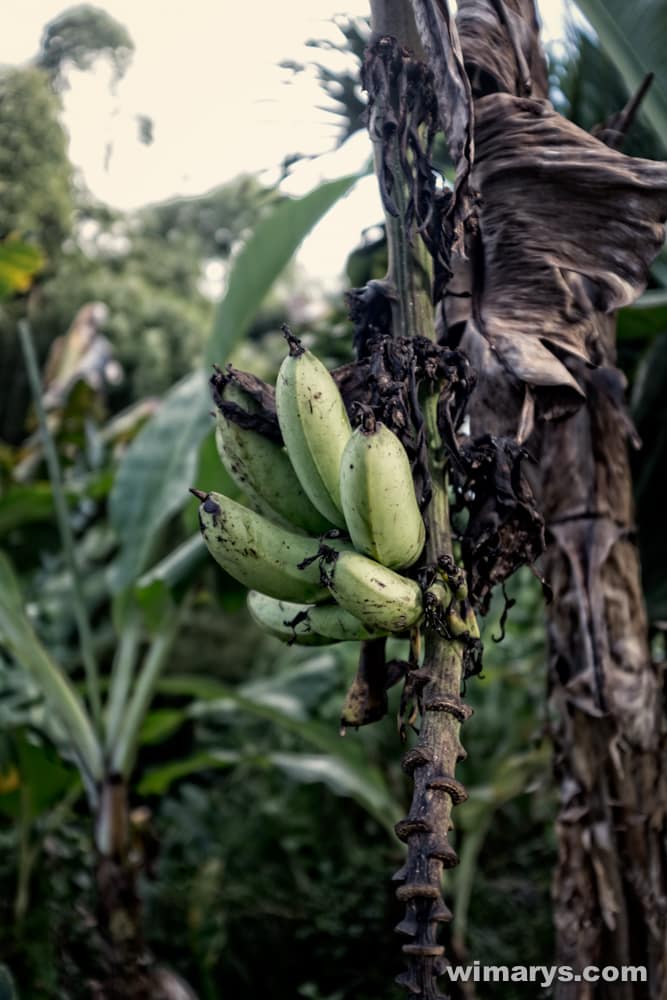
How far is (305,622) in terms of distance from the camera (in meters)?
0.74

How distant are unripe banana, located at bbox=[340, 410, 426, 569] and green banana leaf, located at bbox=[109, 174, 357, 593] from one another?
891 mm

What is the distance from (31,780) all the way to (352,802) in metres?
1.23

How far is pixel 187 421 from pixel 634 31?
43.1 inches

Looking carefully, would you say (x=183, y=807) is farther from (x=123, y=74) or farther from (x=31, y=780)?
(x=123, y=74)

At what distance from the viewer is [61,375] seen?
9.52 feet

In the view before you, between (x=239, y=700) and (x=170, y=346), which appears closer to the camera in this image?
(x=239, y=700)

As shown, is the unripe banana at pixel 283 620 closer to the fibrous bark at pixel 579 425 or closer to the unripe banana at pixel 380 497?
the unripe banana at pixel 380 497

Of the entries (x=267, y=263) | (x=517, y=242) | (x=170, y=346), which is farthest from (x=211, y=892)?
(x=170, y=346)

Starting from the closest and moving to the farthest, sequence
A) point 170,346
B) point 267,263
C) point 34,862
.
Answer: point 267,263, point 34,862, point 170,346

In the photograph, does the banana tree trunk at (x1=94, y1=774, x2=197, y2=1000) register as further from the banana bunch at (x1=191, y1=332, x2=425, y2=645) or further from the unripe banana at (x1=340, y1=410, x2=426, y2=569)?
the unripe banana at (x1=340, y1=410, x2=426, y2=569)

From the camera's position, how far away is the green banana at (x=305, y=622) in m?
0.69

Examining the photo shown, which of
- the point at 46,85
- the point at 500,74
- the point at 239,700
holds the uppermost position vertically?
the point at 46,85

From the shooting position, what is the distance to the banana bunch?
63cm

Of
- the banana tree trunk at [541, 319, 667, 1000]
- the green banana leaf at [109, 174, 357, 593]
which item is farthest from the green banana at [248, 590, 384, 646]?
the green banana leaf at [109, 174, 357, 593]
